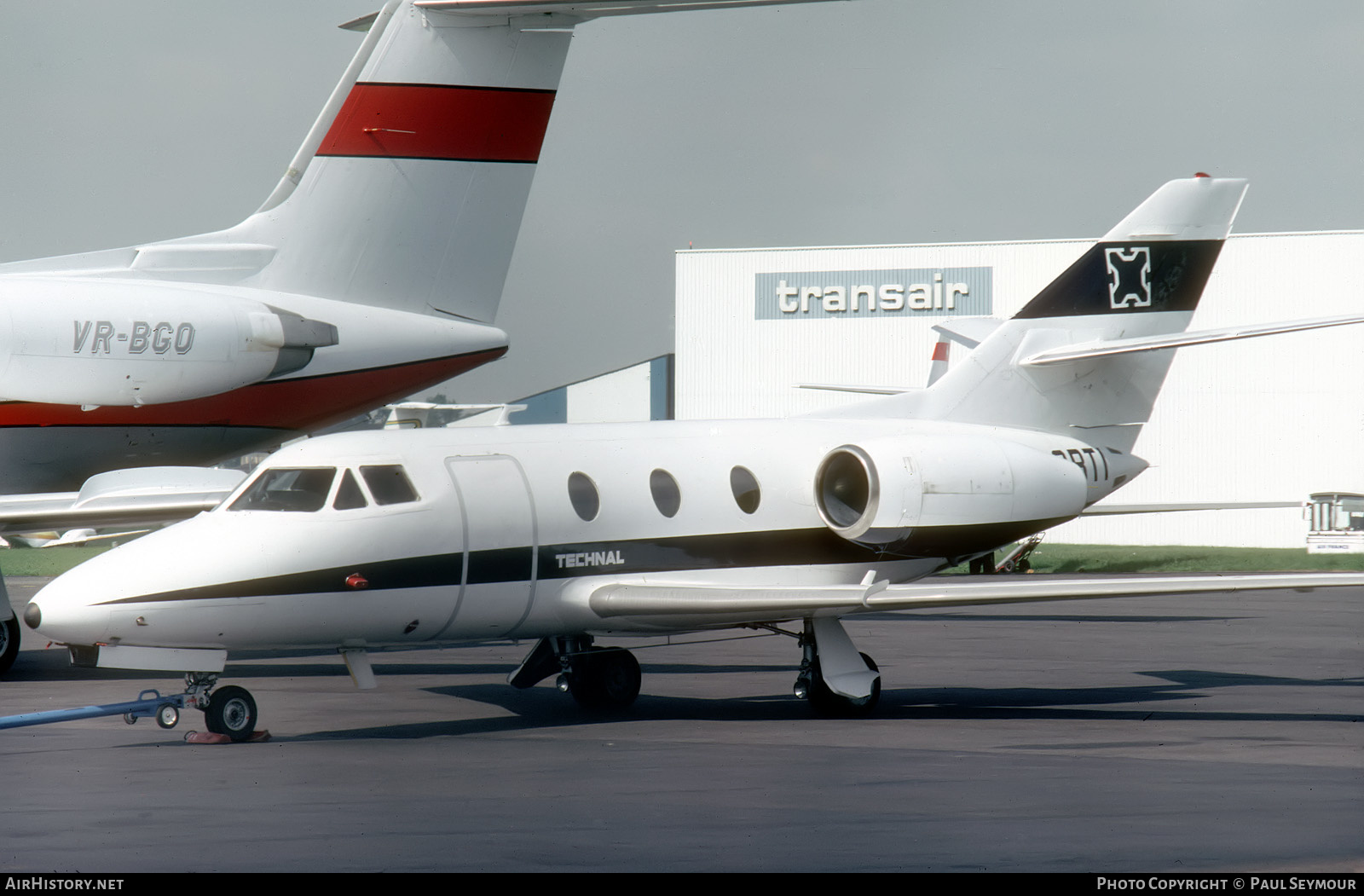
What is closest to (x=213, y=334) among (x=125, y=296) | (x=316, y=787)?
(x=125, y=296)

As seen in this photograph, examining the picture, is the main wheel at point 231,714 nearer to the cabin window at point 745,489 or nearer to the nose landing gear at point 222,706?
the nose landing gear at point 222,706

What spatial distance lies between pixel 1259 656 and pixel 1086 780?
37.9 ft

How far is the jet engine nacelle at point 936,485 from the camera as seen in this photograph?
50.3ft

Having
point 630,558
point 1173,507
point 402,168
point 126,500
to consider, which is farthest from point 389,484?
point 1173,507

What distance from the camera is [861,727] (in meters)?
14.1

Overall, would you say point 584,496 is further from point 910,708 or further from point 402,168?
point 402,168

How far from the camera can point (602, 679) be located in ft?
50.5

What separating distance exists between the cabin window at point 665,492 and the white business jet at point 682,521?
0.02 m

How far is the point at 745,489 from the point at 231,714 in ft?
17.0

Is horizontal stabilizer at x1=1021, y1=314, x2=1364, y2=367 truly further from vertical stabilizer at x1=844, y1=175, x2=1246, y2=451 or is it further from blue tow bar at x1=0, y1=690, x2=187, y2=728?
blue tow bar at x1=0, y1=690, x2=187, y2=728

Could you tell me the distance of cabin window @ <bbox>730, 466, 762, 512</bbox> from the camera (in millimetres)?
15391

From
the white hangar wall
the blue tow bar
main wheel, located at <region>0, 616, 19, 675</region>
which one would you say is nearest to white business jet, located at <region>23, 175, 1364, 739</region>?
the blue tow bar

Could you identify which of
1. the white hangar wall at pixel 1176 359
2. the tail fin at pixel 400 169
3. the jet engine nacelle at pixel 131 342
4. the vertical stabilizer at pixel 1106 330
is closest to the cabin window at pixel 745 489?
the vertical stabilizer at pixel 1106 330

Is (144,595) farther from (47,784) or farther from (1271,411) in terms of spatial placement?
(1271,411)
